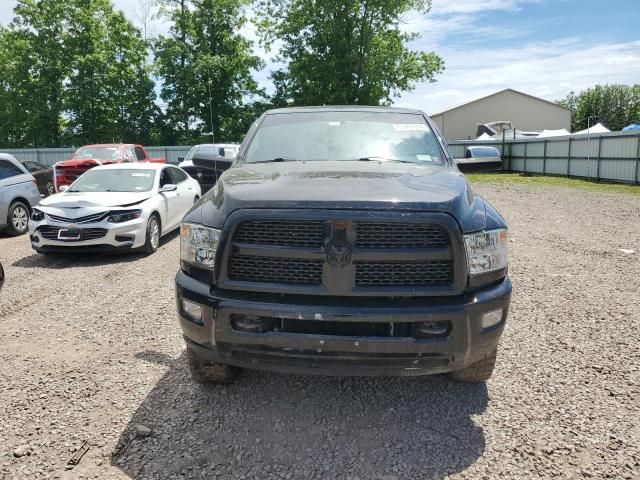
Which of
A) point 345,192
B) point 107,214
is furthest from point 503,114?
point 345,192

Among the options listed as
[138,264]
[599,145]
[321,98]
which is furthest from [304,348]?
[321,98]

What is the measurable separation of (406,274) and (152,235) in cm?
626

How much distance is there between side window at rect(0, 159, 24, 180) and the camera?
982 cm

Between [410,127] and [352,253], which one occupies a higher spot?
[410,127]

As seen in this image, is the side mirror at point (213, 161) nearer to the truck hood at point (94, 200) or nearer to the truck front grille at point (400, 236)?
the truck front grille at point (400, 236)

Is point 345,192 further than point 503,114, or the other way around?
point 503,114

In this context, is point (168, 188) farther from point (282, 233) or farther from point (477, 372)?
point (477, 372)

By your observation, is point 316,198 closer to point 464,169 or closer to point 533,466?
point 533,466

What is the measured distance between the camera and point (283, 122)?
4469 mm

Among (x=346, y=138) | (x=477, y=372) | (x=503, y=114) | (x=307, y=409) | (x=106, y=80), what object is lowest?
(x=307, y=409)

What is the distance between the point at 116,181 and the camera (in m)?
8.59

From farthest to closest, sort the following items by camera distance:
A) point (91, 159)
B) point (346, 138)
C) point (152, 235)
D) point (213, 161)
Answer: point (91, 159) → point (152, 235) → point (213, 161) → point (346, 138)

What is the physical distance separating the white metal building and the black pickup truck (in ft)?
166

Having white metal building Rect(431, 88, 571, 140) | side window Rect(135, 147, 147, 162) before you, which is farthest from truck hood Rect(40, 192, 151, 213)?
white metal building Rect(431, 88, 571, 140)
